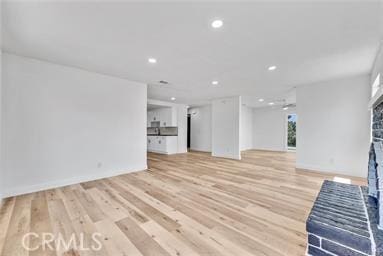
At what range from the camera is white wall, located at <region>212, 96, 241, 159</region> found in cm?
650

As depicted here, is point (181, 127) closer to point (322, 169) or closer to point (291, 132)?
point (322, 169)

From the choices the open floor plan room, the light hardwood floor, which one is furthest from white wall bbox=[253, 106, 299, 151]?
the light hardwood floor

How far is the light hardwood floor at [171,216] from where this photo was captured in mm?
1640

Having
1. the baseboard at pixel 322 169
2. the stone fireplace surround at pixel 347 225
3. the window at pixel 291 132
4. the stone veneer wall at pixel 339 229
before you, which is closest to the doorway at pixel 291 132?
the window at pixel 291 132

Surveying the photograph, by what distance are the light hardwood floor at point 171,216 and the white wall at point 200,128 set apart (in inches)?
202

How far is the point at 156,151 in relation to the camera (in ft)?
27.9

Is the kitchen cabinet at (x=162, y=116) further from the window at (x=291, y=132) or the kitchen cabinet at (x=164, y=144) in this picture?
the window at (x=291, y=132)

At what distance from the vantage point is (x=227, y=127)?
22.4 ft

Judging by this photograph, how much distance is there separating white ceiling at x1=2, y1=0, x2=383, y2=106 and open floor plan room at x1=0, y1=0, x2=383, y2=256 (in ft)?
0.07

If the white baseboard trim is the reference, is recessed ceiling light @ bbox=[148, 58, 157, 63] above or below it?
above

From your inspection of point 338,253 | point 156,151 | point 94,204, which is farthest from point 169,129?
point 338,253

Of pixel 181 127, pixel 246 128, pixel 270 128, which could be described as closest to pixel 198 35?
pixel 181 127

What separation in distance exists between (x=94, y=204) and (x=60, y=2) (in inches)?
103

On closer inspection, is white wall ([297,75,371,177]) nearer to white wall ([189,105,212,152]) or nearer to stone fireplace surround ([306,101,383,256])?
stone fireplace surround ([306,101,383,256])
